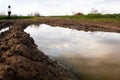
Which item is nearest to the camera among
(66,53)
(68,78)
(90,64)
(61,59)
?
(68,78)

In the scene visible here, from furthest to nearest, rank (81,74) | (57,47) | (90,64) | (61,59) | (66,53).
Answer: (57,47) < (66,53) < (61,59) < (90,64) < (81,74)

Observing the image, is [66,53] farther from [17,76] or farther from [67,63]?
[17,76]

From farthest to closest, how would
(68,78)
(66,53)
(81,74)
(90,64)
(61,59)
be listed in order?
(66,53) < (61,59) < (90,64) < (81,74) < (68,78)

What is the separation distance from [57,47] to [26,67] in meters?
6.79

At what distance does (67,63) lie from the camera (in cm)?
1020

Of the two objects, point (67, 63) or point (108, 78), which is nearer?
point (108, 78)

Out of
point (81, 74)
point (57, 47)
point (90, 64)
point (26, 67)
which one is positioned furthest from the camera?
point (57, 47)

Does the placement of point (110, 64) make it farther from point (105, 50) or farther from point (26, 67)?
point (26, 67)

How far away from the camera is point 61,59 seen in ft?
35.7

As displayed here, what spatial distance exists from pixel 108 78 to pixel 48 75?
1.89m

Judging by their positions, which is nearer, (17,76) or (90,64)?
(17,76)

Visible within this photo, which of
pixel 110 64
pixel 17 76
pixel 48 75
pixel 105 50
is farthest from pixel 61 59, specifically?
pixel 17 76

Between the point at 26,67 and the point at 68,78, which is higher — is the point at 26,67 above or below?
above

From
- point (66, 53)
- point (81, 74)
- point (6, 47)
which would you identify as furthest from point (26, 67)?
point (66, 53)
